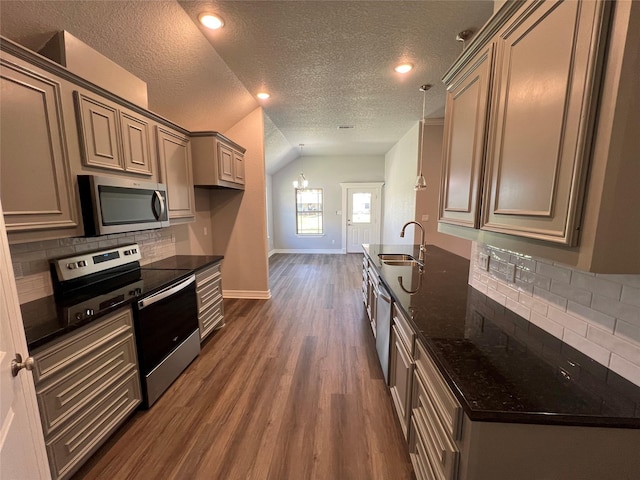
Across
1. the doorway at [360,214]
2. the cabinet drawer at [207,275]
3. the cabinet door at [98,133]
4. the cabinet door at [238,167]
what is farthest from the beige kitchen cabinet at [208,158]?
the doorway at [360,214]

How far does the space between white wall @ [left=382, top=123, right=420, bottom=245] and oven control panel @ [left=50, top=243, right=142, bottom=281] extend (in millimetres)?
4054

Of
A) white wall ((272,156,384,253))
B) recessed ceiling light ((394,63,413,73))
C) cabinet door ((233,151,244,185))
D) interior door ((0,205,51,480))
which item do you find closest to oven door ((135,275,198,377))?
interior door ((0,205,51,480))

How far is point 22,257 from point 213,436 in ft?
5.45

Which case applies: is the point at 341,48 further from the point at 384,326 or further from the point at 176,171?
the point at 384,326

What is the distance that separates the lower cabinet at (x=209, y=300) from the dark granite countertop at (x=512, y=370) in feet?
6.63

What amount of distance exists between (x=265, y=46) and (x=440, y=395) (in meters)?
2.79

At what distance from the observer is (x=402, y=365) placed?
1.62 m

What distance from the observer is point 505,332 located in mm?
1236

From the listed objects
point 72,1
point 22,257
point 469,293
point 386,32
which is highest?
point 386,32

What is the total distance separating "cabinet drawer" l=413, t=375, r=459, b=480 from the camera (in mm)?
913

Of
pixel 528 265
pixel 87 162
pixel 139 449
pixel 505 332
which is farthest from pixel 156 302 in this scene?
pixel 528 265

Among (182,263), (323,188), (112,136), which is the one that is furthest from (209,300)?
(323,188)

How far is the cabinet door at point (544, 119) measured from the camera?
2.43 feet

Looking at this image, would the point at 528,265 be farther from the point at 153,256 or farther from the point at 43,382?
the point at 153,256
